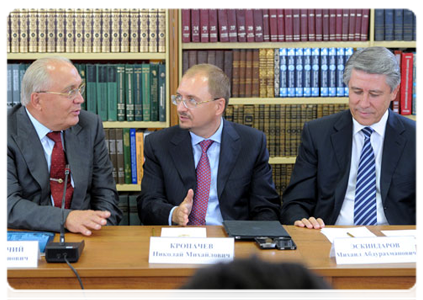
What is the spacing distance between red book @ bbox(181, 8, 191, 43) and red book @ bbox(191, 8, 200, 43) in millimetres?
19

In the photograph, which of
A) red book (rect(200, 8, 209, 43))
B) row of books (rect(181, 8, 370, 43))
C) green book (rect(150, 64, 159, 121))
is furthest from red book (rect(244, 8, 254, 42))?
green book (rect(150, 64, 159, 121))

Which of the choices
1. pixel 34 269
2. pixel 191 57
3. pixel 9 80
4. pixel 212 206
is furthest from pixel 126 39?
pixel 34 269

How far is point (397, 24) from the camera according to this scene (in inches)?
127

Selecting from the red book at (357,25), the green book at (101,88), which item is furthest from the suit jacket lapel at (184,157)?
the red book at (357,25)

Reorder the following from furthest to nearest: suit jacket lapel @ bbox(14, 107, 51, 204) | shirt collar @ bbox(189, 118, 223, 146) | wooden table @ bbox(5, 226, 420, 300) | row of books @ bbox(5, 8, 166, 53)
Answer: row of books @ bbox(5, 8, 166, 53)
shirt collar @ bbox(189, 118, 223, 146)
suit jacket lapel @ bbox(14, 107, 51, 204)
wooden table @ bbox(5, 226, 420, 300)

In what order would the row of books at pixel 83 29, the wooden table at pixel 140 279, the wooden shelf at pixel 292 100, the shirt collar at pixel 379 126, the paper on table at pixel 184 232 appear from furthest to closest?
the wooden shelf at pixel 292 100 → the row of books at pixel 83 29 → the shirt collar at pixel 379 126 → the paper on table at pixel 184 232 → the wooden table at pixel 140 279

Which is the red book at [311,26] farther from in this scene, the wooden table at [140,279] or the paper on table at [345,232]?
the wooden table at [140,279]

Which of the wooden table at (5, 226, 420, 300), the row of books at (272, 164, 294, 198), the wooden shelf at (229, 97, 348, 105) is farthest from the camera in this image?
the row of books at (272, 164, 294, 198)

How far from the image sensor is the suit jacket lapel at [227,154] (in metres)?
2.42

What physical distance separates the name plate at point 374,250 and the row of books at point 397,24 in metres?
1.94

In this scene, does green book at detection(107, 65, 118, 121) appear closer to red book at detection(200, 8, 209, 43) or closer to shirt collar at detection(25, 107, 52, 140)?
red book at detection(200, 8, 209, 43)

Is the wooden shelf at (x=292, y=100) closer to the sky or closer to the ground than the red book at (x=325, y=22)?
closer to the ground

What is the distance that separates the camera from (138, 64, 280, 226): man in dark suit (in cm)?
242
